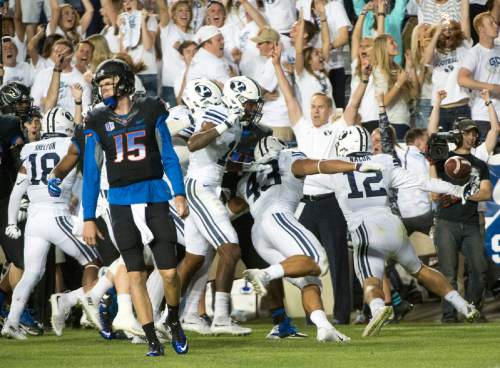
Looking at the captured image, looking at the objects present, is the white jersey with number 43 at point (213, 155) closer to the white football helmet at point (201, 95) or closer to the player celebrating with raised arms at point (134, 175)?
the white football helmet at point (201, 95)

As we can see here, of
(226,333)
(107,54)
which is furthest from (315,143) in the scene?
(107,54)

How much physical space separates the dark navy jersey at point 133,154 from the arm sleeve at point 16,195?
2.85 metres

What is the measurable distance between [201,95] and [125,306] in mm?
2137

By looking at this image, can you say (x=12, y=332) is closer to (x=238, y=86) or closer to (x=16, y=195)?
(x=16, y=195)

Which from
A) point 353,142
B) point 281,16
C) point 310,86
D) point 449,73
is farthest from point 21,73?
point 353,142

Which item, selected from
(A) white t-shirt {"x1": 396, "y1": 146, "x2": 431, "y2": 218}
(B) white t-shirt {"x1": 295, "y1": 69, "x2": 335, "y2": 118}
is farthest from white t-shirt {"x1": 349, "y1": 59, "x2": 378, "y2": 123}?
(A) white t-shirt {"x1": 396, "y1": 146, "x2": 431, "y2": 218}

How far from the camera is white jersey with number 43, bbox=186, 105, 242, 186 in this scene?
10.1m

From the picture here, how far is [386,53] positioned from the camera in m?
13.3

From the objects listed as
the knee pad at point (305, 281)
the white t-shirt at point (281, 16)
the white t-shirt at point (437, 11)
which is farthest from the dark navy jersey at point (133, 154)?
the white t-shirt at point (281, 16)

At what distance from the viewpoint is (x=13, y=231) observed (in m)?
11.2

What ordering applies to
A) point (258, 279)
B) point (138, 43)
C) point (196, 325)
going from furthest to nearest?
point (138, 43) < point (196, 325) < point (258, 279)

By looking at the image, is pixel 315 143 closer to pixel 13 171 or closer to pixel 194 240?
pixel 194 240

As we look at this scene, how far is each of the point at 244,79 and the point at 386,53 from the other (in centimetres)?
339

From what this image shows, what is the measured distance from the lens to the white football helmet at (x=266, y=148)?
1018 centimetres
